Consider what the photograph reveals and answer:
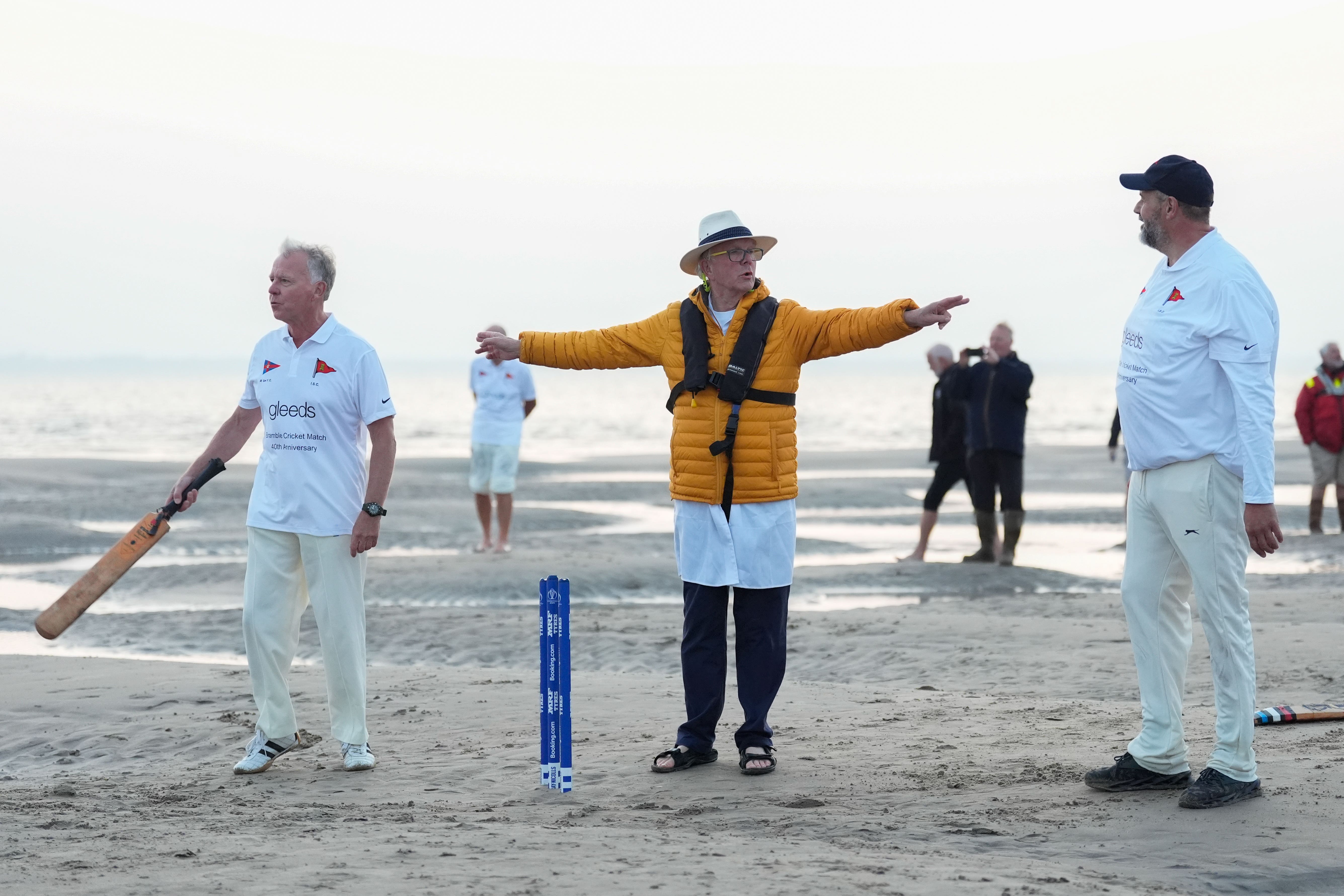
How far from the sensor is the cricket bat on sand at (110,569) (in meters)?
5.85

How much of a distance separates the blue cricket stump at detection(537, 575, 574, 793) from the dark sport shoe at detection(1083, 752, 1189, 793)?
2.01 meters

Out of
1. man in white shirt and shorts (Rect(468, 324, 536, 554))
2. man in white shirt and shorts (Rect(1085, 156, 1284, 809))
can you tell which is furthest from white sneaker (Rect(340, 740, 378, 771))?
man in white shirt and shorts (Rect(468, 324, 536, 554))

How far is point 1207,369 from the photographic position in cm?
491

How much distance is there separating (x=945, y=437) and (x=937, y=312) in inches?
348

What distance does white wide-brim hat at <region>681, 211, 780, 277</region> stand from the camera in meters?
5.66

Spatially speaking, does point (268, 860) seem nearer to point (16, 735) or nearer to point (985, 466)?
point (16, 735)

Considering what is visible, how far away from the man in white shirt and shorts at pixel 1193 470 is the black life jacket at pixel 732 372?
1.40 meters

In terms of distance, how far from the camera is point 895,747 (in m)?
6.12

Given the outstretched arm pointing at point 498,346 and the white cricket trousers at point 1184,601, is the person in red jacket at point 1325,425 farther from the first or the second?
the outstretched arm pointing at point 498,346

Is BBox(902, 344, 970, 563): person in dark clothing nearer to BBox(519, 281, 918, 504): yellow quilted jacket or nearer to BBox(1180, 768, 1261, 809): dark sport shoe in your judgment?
A: BBox(519, 281, 918, 504): yellow quilted jacket

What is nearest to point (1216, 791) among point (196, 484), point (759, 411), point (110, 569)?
point (759, 411)

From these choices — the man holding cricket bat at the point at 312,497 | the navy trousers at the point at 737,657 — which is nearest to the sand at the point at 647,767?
the navy trousers at the point at 737,657

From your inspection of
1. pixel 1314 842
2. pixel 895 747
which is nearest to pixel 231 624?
pixel 895 747

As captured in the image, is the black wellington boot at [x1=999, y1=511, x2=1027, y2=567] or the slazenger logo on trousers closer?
the slazenger logo on trousers
